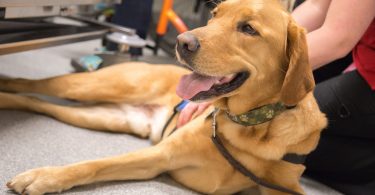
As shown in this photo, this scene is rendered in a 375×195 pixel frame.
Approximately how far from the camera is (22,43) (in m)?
2.09

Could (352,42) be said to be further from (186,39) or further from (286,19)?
(186,39)

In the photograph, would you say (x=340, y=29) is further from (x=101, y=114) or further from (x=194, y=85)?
(x=101, y=114)

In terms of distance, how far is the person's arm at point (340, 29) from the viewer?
69.9 inches

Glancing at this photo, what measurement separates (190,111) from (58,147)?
2.09ft

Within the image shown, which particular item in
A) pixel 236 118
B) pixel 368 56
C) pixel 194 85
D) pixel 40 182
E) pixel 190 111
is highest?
pixel 368 56

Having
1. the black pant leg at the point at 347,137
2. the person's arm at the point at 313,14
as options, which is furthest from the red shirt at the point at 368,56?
the person's arm at the point at 313,14

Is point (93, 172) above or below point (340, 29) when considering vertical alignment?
below

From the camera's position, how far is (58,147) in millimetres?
1862

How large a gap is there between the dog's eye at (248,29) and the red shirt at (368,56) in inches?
37.7

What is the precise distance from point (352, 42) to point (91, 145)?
52.5 inches

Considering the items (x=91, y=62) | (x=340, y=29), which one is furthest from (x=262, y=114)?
(x=91, y=62)

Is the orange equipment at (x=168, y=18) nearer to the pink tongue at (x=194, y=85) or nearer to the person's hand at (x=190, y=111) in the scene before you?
the person's hand at (x=190, y=111)

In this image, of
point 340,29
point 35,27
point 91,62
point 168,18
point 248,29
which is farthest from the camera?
point 168,18

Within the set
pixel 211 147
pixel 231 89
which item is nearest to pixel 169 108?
pixel 211 147
